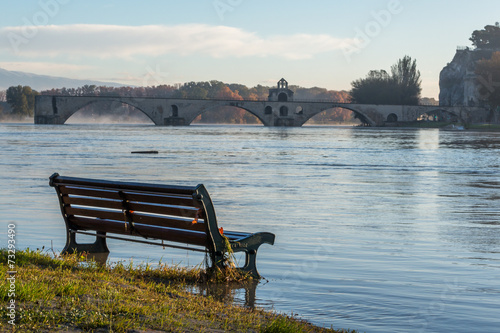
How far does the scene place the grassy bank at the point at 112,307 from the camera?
4246mm

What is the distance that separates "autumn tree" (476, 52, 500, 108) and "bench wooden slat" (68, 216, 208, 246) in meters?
96.3

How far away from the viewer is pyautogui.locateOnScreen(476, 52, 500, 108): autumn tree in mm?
96438

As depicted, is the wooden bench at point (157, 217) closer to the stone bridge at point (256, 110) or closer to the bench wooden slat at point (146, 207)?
the bench wooden slat at point (146, 207)

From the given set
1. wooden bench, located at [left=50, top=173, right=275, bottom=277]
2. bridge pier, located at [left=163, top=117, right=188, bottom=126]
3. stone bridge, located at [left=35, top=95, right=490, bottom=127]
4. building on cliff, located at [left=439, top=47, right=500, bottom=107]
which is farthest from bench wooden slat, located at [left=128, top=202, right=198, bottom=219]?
building on cliff, located at [left=439, top=47, right=500, bottom=107]

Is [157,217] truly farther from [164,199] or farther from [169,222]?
[164,199]

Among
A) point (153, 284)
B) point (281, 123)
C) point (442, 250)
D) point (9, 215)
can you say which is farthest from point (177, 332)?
point (281, 123)

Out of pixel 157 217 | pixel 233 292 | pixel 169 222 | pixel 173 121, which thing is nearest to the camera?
pixel 233 292

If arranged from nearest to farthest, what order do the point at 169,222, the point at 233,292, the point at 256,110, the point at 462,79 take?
the point at 233,292 < the point at 169,222 < the point at 256,110 < the point at 462,79

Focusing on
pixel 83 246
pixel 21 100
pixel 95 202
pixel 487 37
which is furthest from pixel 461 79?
pixel 95 202

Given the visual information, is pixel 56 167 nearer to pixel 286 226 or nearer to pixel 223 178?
pixel 223 178

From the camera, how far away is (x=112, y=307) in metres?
4.62

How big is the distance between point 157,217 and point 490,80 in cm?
9945

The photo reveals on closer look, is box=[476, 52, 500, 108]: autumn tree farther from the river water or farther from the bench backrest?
the bench backrest

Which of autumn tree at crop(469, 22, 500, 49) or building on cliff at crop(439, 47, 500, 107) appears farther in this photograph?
autumn tree at crop(469, 22, 500, 49)
